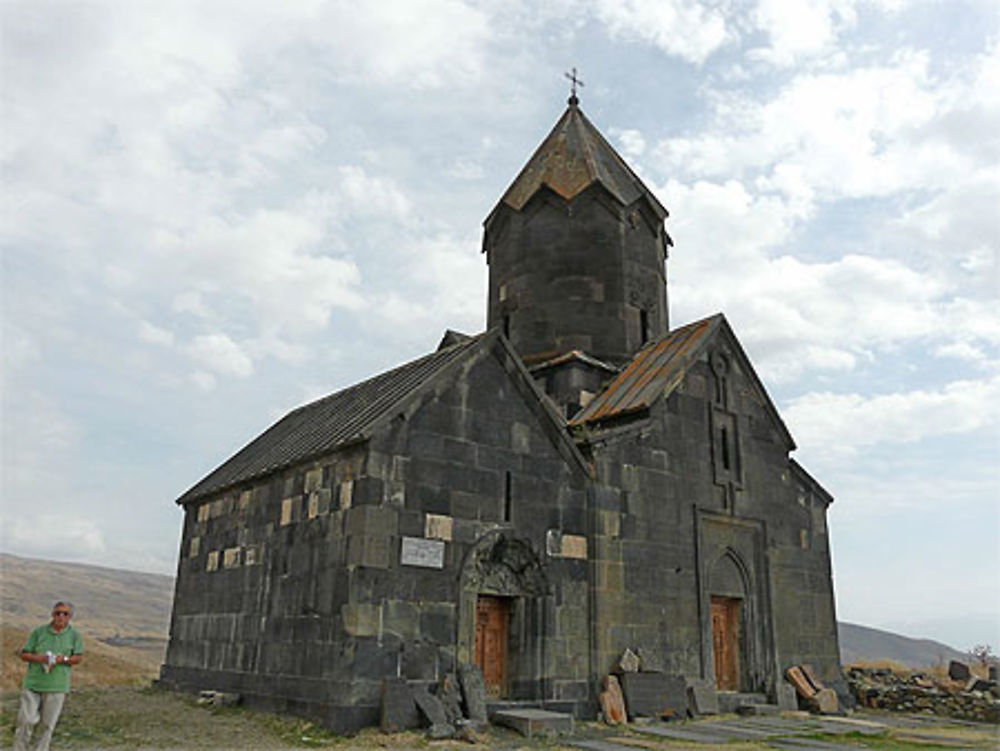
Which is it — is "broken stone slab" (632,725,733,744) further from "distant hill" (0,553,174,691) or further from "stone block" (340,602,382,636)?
"distant hill" (0,553,174,691)

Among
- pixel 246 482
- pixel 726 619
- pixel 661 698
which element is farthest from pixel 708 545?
pixel 246 482

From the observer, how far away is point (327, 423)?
1593cm

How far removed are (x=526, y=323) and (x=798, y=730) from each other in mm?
10281

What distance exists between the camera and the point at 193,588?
17688 millimetres

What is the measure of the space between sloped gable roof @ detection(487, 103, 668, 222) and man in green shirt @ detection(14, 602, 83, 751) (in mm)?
14811

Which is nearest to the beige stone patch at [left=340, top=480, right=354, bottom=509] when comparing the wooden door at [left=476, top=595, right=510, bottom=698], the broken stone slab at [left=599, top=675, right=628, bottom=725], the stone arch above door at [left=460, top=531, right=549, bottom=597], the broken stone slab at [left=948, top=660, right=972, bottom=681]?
the stone arch above door at [left=460, top=531, right=549, bottom=597]

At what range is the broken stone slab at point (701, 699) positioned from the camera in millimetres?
14320

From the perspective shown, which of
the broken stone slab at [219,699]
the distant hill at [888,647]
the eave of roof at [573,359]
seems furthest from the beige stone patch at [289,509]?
the distant hill at [888,647]

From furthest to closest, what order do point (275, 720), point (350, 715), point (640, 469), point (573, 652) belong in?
point (640, 469) < point (573, 652) < point (275, 720) < point (350, 715)

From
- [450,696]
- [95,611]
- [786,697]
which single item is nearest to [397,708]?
[450,696]

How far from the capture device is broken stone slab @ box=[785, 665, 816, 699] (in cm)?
1591

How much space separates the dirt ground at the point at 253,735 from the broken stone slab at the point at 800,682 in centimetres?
226

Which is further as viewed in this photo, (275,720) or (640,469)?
(640,469)

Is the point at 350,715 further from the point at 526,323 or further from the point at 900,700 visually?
the point at 900,700
